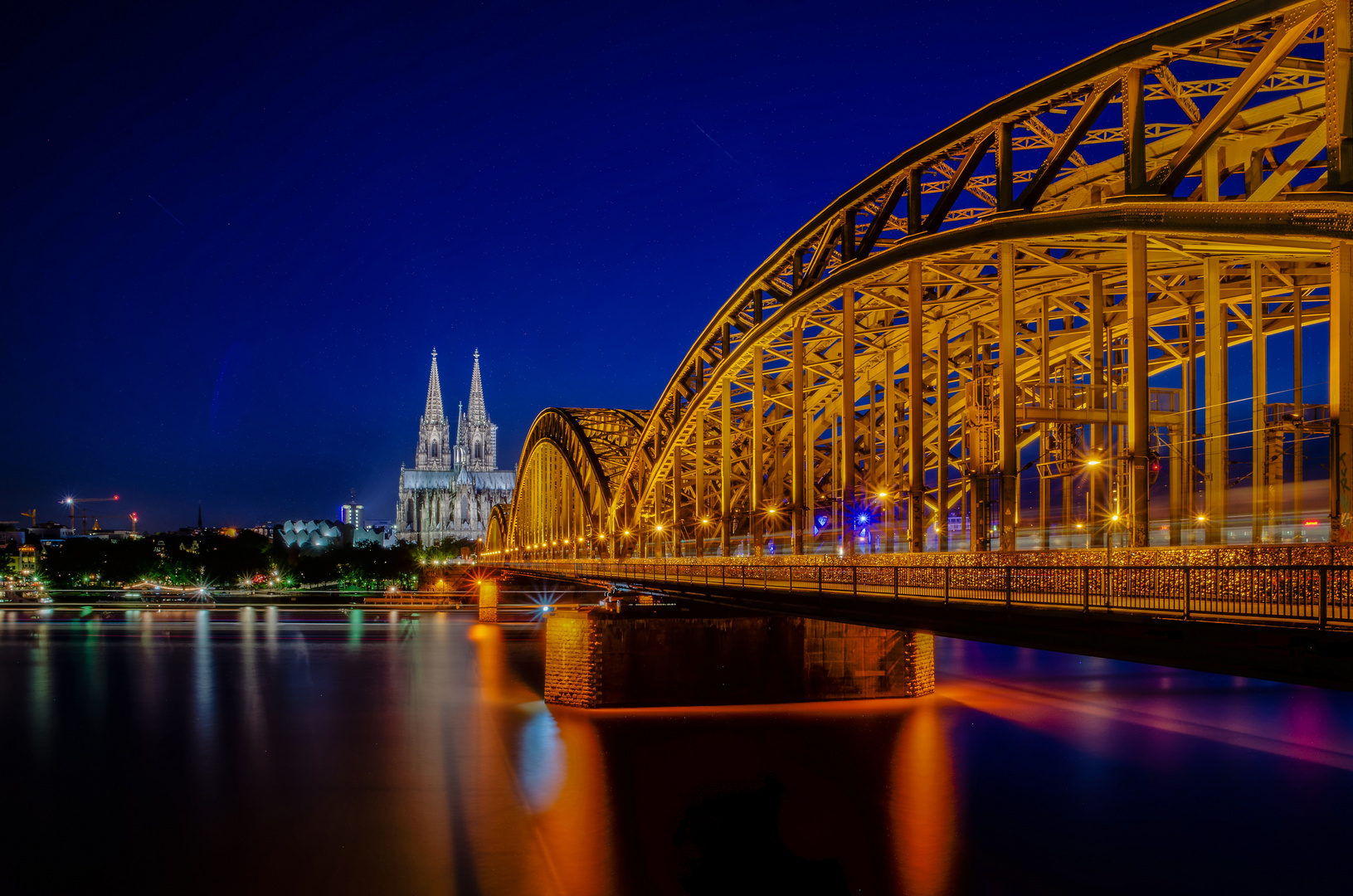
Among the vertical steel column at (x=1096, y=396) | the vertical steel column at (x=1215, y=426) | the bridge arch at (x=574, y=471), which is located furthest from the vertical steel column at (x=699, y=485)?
the vertical steel column at (x=1215, y=426)

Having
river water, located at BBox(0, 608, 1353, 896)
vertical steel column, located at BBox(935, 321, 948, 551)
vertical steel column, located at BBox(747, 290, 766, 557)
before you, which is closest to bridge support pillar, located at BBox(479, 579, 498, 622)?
river water, located at BBox(0, 608, 1353, 896)

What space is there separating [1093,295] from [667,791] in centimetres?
1670

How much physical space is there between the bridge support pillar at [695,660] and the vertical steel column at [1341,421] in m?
21.7

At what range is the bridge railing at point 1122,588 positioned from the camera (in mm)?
11359

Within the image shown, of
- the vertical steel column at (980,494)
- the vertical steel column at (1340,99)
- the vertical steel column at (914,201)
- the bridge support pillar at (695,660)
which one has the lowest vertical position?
the bridge support pillar at (695,660)

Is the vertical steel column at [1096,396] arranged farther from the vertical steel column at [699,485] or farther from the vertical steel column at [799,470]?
the vertical steel column at [699,485]

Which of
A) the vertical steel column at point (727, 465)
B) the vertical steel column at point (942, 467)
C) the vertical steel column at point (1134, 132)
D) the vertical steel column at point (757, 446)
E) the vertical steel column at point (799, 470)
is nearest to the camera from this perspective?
the vertical steel column at point (1134, 132)

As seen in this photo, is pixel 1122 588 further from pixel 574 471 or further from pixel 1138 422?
pixel 574 471

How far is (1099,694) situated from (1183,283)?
2383cm

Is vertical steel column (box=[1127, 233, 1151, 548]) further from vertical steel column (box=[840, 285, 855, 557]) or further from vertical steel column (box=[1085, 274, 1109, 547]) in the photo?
vertical steel column (box=[840, 285, 855, 557])

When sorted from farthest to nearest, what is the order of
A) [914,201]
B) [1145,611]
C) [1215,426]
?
[914,201] < [1215,426] < [1145,611]

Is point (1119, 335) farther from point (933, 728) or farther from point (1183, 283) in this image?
point (933, 728)

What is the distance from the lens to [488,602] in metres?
92.5

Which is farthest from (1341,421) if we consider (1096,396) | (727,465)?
(727,465)
